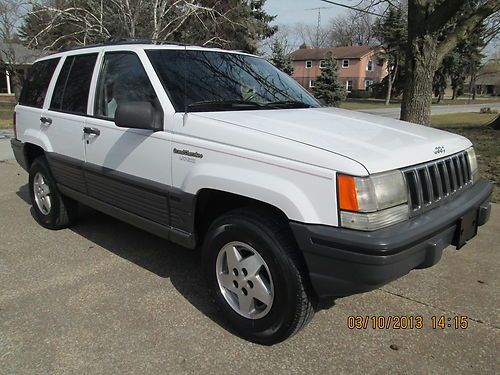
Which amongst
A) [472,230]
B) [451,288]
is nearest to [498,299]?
[451,288]

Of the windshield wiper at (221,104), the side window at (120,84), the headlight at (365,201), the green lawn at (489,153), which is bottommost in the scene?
the green lawn at (489,153)

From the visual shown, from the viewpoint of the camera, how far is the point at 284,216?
2.84 m

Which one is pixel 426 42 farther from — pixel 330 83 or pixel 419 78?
pixel 330 83

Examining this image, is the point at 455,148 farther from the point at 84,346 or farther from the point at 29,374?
the point at 29,374

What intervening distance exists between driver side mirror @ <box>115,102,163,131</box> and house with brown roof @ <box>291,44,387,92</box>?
6111cm

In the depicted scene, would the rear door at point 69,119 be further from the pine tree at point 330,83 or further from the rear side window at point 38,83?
the pine tree at point 330,83

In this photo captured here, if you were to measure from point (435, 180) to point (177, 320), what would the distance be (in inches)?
76.8

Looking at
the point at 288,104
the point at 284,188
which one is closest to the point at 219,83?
the point at 288,104

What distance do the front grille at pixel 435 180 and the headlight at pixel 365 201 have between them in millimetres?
207

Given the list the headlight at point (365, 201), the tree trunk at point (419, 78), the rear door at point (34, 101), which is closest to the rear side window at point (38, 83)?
the rear door at point (34, 101)

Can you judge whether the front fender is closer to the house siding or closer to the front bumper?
the front bumper

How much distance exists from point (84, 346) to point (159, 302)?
0.69 m

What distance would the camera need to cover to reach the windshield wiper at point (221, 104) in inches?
133

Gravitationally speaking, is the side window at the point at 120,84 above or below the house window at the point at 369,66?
below
